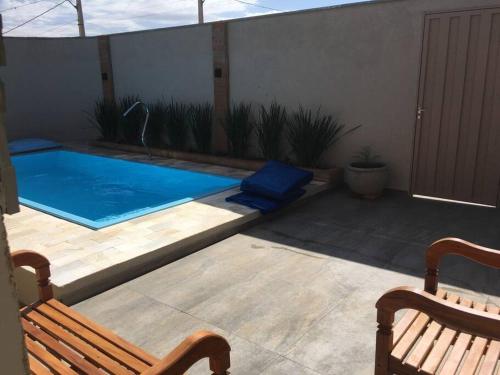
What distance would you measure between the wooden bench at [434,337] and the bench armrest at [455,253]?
0.01 meters

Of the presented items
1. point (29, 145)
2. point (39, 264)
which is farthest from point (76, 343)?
point (29, 145)

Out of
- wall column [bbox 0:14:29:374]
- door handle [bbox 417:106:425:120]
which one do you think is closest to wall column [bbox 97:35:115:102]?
door handle [bbox 417:106:425:120]

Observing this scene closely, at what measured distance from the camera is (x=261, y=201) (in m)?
4.99

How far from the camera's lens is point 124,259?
348 cm

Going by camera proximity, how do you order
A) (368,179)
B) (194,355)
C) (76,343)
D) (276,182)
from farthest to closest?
(368,179), (276,182), (76,343), (194,355)

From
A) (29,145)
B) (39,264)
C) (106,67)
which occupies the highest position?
(106,67)

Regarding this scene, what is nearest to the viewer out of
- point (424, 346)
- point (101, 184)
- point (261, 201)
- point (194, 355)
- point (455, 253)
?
point (194, 355)

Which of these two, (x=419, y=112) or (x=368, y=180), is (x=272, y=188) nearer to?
(x=368, y=180)

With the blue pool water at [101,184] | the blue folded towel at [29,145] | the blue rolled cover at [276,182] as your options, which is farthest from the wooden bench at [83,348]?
the blue folded towel at [29,145]

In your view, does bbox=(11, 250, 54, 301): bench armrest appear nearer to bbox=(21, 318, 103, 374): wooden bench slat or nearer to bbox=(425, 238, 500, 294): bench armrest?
bbox=(21, 318, 103, 374): wooden bench slat

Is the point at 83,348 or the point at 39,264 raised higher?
the point at 39,264

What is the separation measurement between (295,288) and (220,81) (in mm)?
5161

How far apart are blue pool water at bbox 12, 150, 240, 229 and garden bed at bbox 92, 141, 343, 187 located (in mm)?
716

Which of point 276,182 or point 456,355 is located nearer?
point 456,355
